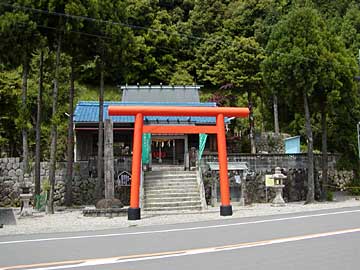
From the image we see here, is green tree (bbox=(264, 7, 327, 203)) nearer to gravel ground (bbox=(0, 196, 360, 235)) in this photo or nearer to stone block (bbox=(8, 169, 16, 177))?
gravel ground (bbox=(0, 196, 360, 235))

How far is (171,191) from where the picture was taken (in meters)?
17.7

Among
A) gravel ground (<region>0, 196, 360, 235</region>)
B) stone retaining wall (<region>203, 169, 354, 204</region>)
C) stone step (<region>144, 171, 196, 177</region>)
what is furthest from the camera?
stone retaining wall (<region>203, 169, 354, 204</region>)

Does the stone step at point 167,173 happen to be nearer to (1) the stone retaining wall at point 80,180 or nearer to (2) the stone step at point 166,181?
(2) the stone step at point 166,181

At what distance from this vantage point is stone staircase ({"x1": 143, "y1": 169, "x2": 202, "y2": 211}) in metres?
16.7

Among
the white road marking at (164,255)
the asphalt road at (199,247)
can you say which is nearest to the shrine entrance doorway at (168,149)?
the asphalt road at (199,247)

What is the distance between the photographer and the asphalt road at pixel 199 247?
646cm

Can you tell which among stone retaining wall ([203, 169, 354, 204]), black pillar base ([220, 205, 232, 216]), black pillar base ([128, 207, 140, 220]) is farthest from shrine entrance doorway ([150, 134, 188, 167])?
black pillar base ([128, 207, 140, 220])

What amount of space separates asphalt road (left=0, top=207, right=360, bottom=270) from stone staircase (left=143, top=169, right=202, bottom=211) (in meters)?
5.05

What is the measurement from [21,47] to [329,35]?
1365 cm

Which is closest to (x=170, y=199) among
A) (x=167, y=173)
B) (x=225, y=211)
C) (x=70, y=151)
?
(x=167, y=173)

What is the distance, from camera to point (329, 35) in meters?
20.6

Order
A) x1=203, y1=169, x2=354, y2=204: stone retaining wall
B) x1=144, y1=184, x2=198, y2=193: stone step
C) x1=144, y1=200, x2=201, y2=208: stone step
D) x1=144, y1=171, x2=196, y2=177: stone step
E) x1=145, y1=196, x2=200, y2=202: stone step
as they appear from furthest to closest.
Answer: x1=203, y1=169, x2=354, y2=204: stone retaining wall → x1=144, y1=171, x2=196, y2=177: stone step → x1=144, y1=184, x2=198, y2=193: stone step → x1=145, y1=196, x2=200, y2=202: stone step → x1=144, y1=200, x2=201, y2=208: stone step

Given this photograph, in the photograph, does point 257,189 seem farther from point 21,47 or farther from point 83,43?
point 21,47

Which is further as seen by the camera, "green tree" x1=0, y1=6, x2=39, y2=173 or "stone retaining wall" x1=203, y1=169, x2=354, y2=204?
"stone retaining wall" x1=203, y1=169, x2=354, y2=204
